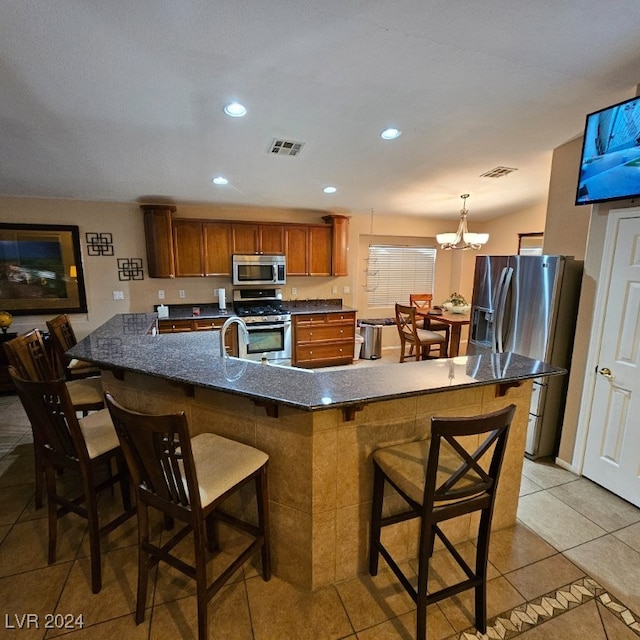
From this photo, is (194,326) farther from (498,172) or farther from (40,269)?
(498,172)

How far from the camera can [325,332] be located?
5.14 metres

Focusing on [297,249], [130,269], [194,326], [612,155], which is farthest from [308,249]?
[612,155]

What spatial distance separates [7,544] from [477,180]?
537 centimetres

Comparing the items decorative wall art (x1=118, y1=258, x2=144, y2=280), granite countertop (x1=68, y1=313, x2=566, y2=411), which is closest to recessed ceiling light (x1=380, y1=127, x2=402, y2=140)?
granite countertop (x1=68, y1=313, x2=566, y2=411)

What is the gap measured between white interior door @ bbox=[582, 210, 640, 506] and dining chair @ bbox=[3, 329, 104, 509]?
11.6 ft

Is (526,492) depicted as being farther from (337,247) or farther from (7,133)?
(7,133)

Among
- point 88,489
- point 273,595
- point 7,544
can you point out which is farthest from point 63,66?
point 273,595

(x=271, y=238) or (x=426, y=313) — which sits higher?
(x=271, y=238)

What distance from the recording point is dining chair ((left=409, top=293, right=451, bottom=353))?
5078mm

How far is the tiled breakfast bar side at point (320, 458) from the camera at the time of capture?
A: 1.54 m

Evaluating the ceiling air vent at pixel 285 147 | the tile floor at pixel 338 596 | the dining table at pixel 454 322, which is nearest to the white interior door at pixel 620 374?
the tile floor at pixel 338 596

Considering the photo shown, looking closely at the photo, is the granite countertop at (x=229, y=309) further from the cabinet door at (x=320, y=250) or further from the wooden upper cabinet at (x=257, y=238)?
the wooden upper cabinet at (x=257, y=238)

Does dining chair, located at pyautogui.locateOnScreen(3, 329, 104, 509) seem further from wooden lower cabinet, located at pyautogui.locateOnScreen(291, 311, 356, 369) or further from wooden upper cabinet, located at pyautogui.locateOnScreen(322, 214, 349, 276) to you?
wooden upper cabinet, located at pyautogui.locateOnScreen(322, 214, 349, 276)

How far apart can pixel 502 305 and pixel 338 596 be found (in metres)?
2.61
